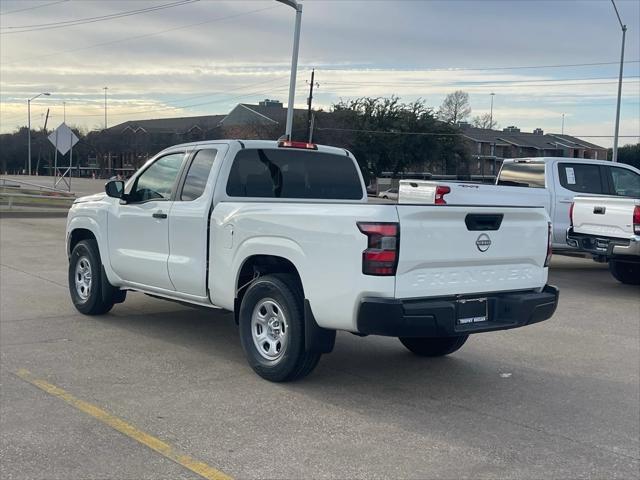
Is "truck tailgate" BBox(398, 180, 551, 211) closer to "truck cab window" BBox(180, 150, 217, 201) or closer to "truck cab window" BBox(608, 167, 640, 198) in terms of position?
"truck cab window" BBox(608, 167, 640, 198)

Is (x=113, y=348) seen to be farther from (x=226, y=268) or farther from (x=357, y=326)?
(x=357, y=326)

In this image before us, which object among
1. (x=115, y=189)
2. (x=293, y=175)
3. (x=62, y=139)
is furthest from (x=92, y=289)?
(x=62, y=139)

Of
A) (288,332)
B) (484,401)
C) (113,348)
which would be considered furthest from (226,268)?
A: (484,401)

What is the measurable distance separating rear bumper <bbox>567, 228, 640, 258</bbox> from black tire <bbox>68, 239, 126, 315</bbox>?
7480mm

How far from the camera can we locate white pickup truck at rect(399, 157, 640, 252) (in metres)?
12.8

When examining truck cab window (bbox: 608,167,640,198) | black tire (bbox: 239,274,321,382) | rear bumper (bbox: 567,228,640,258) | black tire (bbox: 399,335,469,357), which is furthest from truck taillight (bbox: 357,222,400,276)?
truck cab window (bbox: 608,167,640,198)

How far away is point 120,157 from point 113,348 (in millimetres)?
84690

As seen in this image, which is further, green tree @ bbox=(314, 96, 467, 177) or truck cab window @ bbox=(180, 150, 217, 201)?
green tree @ bbox=(314, 96, 467, 177)

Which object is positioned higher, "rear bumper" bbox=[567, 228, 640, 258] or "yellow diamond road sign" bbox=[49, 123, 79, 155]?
"yellow diamond road sign" bbox=[49, 123, 79, 155]

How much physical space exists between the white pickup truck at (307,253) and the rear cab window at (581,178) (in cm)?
712

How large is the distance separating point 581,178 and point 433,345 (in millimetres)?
7974

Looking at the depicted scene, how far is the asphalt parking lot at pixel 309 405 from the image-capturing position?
4406mm

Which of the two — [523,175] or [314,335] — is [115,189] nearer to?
[314,335]

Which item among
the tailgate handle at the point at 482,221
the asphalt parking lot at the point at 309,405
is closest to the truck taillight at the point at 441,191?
the asphalt parking lot at the point at 309,405
